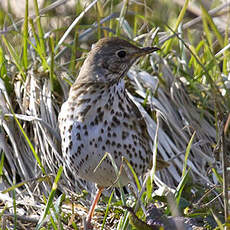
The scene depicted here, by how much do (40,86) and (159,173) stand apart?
3.75 ft

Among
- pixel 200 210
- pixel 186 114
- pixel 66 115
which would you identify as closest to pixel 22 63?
pixel 66 115

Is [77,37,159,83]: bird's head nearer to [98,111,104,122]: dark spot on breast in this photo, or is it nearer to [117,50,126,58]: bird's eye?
[117,50,126,58]: bird's eye

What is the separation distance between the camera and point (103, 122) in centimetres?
346

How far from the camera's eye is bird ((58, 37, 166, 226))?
3.44 m

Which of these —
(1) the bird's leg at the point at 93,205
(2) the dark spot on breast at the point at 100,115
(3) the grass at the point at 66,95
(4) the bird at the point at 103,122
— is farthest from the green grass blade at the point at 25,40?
(1) the bird's leg at the point at 93,205

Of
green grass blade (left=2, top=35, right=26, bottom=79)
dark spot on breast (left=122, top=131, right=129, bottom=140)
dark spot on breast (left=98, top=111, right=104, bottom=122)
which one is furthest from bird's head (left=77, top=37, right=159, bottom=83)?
green grass blade (left=2, top=35, right=26, bottom=79)

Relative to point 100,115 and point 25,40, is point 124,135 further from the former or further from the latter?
point 25,40

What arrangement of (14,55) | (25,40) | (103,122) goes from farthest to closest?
(14,55), (25,40), (103,122)

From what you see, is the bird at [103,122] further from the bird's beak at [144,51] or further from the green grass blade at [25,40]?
the green grass blade at [25,40]

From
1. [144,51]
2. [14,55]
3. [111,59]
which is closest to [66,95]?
[14,55]

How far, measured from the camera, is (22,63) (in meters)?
Result: 4.46

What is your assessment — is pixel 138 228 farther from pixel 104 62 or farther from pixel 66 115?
pixel 104 62

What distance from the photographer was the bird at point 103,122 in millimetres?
3438

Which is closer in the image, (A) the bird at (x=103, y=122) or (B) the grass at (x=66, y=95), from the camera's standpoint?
(A) the bird at (x=103, y=122)
